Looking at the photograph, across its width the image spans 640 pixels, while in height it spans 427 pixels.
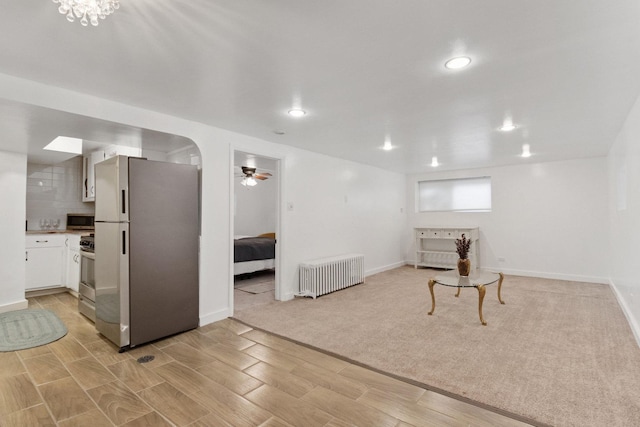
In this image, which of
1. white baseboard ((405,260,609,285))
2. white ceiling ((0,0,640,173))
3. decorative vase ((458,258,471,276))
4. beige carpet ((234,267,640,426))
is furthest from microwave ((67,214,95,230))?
white baseboard ((405,260,609,285))

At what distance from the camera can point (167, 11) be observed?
1.57 meters

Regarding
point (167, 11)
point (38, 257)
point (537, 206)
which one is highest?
point (167, 11)

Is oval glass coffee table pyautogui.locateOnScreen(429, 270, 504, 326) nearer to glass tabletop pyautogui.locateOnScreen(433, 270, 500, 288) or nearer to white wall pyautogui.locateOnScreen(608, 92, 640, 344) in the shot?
glass tabletop pyautogui.locateOnScreen(433, 270, 500, 288)

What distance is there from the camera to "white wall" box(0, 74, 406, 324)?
9.17 feet

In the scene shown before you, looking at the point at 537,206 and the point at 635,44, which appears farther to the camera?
the point at 537,206

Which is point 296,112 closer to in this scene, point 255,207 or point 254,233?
point 255,207

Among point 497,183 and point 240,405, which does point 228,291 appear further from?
point 497,183

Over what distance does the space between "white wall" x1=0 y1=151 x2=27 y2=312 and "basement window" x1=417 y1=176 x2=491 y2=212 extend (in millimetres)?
7428

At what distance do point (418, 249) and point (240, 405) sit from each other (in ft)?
19.4

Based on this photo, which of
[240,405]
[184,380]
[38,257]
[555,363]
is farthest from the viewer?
[38,257]

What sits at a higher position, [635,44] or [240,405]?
[635,44]

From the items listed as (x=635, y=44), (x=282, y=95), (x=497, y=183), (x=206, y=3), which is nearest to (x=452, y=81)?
(x=635, y=44)

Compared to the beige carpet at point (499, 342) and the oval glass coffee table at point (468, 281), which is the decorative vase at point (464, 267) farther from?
the beige carpet at point (499, 342)

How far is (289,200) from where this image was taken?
460 centimetres
